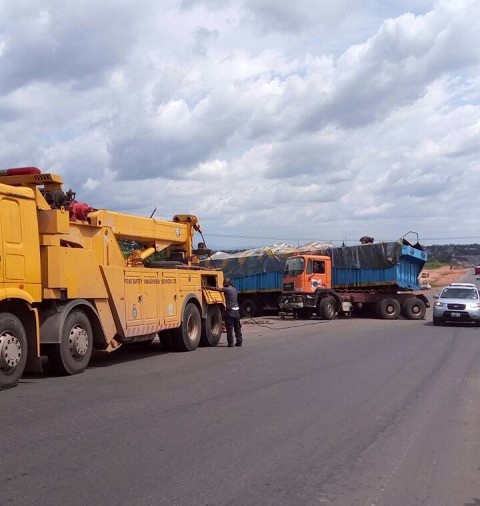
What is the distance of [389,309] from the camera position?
2939 cm

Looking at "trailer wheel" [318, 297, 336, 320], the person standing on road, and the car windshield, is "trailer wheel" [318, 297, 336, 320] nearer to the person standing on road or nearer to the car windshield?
the car windshield

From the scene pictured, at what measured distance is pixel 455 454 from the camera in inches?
262

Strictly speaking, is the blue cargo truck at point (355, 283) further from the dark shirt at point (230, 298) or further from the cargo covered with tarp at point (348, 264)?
the dark shirt at point (230, 298)

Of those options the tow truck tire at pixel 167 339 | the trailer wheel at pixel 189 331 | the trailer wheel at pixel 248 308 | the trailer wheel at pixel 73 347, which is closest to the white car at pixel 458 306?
the trailer wheel at pixel 248 308

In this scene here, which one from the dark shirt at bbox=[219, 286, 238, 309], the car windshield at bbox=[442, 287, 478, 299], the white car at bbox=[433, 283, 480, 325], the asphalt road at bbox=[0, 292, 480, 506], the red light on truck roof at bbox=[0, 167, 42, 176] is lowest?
the asphalt road at bbox=[0, 292, 480, 506]

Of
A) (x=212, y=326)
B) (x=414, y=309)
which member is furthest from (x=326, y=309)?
(x=212, y=326)

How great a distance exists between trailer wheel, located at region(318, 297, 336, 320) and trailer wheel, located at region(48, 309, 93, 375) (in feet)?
58.9

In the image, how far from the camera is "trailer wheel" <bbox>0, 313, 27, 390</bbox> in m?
9.52

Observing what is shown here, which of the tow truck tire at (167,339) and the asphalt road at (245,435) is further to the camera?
the tow truck tire at (167,339)

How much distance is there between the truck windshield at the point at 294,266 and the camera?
29.2m

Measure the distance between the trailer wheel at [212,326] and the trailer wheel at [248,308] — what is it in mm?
15791

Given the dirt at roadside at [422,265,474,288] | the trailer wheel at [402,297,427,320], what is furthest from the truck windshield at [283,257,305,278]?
the dirt at roadside at [422,265,474,288]

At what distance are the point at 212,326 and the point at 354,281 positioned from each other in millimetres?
14593

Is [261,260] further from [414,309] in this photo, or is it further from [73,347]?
Answer: [73,347]
